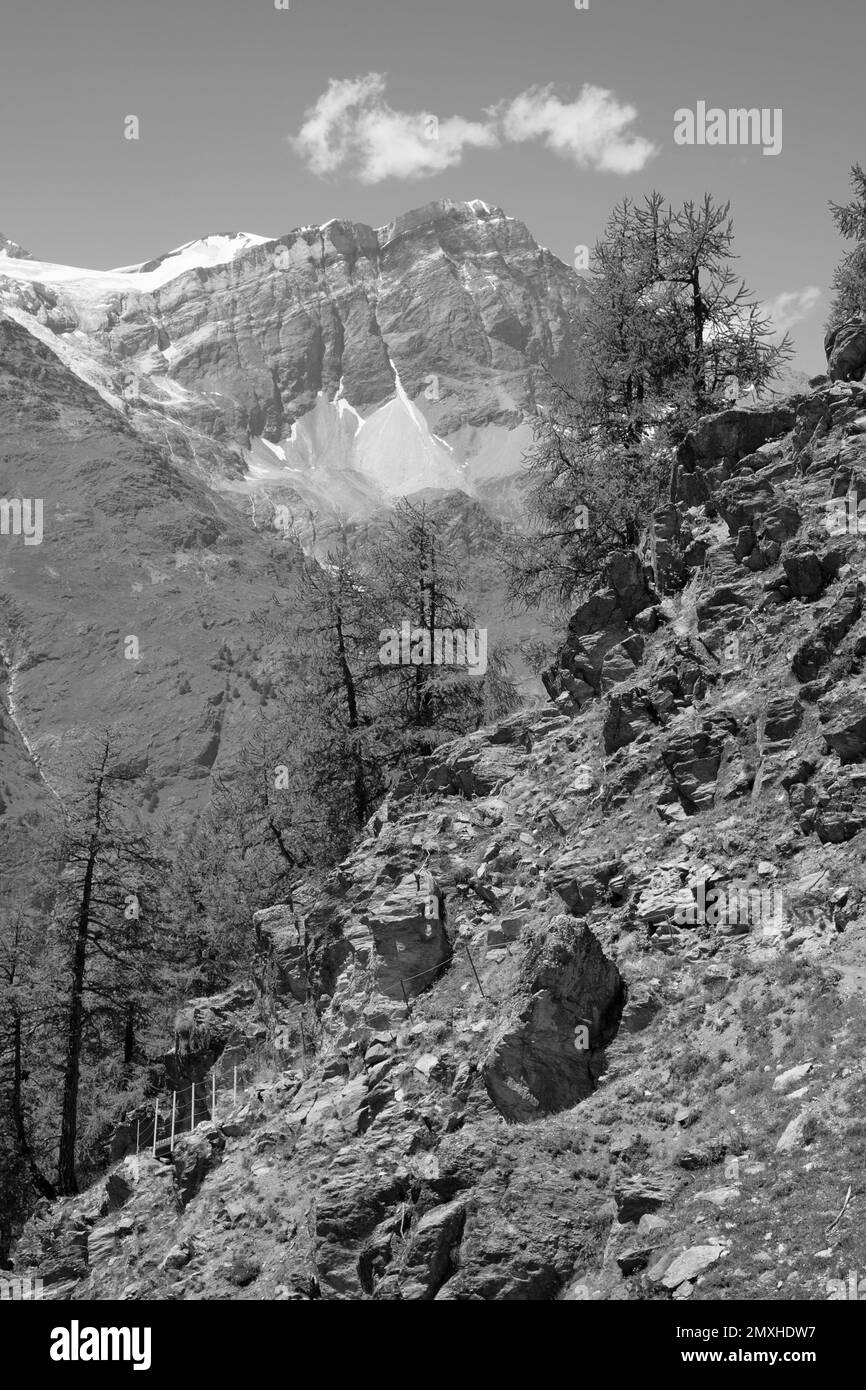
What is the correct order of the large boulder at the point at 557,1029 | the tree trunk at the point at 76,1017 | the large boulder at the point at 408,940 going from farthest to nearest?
1. the tree trunk at the point at 76,1017
2. the large boulder at the point at 408,940
3. the large boulder at the point at 557,1029

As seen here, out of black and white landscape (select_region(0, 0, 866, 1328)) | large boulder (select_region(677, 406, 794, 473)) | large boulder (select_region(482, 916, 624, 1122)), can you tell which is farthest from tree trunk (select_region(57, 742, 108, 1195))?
large boulder (select_region(677, 406, 794, 473))

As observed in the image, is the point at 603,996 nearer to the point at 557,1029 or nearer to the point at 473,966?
the point at 557,1029

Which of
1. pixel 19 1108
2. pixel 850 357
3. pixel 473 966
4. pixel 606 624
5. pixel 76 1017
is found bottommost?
pixel 19 1108

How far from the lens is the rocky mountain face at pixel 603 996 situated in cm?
1201

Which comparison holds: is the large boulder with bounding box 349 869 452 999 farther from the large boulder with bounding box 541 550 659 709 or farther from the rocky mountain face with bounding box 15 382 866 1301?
the large boulder with bounding box 541 550 659 709

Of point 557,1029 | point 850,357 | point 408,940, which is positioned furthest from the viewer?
point 850,357

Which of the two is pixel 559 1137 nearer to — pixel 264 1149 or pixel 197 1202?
pixel 264 1149

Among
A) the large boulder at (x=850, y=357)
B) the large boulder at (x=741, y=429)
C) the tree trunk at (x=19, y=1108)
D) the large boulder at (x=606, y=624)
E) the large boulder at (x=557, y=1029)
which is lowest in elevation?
the tree trunk at (x=19, y=1108)

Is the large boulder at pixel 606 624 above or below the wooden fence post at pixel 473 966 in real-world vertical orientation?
above

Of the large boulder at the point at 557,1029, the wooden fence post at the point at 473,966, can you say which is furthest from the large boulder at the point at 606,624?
the large boulder at the point at 557,1029

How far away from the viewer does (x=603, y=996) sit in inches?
581

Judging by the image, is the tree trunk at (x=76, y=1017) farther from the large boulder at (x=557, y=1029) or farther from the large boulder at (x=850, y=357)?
the large boulder at (x=850, y=357)

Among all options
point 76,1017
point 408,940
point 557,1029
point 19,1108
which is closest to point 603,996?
point 557,1029

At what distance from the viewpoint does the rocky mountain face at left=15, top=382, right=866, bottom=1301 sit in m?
12.0
